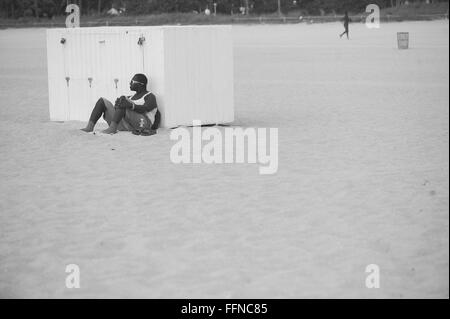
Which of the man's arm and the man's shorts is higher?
the man's arm

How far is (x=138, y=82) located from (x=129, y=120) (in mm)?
574

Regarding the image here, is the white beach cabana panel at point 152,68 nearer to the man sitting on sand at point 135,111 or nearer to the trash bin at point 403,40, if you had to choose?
the man sitting on sand at point 135,111

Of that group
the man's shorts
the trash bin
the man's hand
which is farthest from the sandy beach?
the trash bin

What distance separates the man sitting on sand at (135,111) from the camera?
1207 cm

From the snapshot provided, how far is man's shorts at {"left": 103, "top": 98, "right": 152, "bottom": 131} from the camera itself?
1219 centimetres

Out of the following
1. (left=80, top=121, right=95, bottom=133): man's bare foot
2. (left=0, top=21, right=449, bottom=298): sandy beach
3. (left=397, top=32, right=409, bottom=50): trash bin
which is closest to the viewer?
(left=0, top=21, right=449, bottom=298): sandy beach

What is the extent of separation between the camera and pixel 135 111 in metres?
12.2

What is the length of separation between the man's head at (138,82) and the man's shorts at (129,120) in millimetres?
348

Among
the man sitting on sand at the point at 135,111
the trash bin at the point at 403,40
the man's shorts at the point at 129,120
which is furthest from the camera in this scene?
the trash bin at the point at 403,40

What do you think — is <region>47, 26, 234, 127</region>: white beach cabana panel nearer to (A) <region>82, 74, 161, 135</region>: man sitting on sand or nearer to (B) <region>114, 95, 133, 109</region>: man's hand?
(A) <region>82, 74, 161, 135</region>: man sitting on sand

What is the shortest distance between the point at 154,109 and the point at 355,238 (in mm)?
6376

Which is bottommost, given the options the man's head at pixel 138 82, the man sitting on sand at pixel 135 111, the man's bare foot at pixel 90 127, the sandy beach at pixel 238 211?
the sandy beach at pixel 238 211

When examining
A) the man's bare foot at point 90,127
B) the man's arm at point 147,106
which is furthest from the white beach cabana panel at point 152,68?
the man's bare foot at point 90,127

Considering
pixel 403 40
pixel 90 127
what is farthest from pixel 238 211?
→ pixel 403 40
